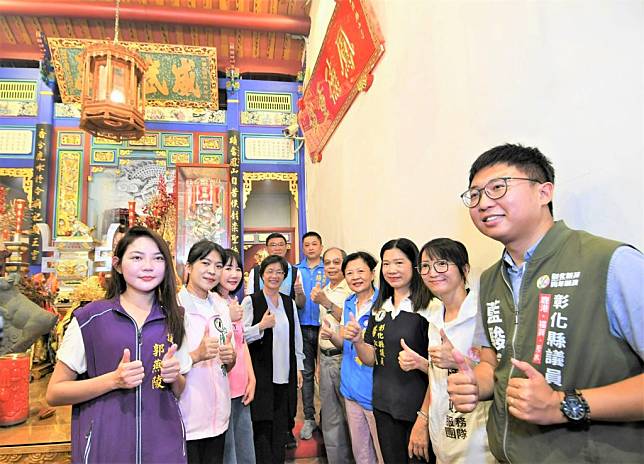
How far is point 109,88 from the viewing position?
4.43 metres

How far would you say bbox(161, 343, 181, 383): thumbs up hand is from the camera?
130cm

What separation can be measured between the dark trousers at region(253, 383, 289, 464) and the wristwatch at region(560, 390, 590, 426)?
5.83 ft

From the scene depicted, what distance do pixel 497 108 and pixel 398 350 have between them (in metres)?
1.07

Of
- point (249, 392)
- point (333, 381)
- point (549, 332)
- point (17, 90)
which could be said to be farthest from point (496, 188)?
point (17, 90)

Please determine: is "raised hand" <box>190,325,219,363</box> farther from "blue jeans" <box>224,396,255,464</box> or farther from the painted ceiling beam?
the painted ceiling beam


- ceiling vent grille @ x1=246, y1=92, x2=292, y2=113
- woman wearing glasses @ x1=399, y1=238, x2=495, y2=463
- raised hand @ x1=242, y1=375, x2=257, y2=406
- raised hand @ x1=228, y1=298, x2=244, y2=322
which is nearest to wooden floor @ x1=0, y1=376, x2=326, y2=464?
raised hand @ x1=242, y1=375, x2=257, y2=406

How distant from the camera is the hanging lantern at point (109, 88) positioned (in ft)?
14.4

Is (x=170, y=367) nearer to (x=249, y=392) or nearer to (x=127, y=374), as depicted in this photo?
(x=127, y=374)

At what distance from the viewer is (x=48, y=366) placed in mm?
4012

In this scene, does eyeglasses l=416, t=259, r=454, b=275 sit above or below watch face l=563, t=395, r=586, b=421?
above

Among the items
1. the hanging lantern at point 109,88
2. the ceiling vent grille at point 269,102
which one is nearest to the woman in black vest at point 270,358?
the hanging lantern at point 109,88

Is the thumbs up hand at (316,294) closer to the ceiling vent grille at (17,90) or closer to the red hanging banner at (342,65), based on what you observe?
the red hanging banner at (342,65)

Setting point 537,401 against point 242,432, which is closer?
point 537,401

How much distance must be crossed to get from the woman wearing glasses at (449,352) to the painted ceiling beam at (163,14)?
5414 mm
